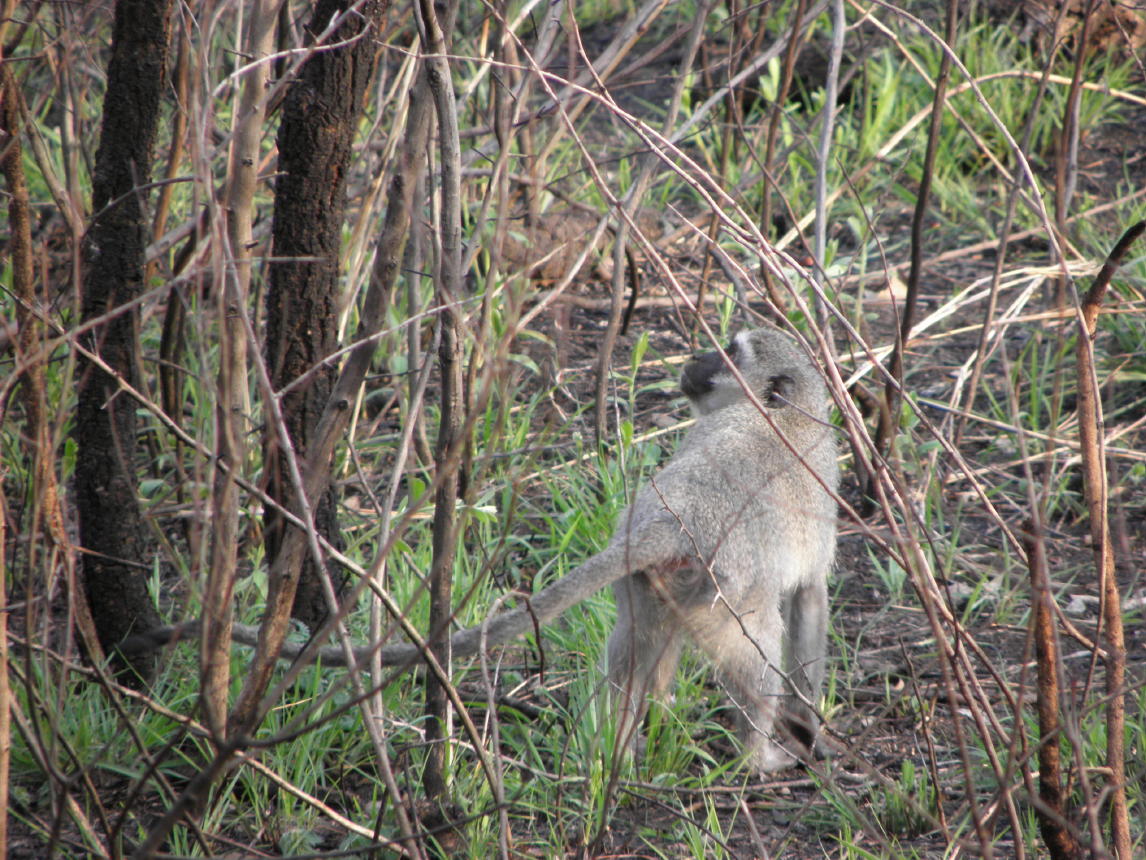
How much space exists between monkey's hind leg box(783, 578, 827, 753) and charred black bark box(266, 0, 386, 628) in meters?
1.55

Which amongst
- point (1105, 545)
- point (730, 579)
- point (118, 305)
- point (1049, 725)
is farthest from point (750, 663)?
point (118, 305)

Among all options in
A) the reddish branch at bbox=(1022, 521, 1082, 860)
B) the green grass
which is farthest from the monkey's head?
the reddish branch at bbox=(1022, 521, 1082, 860)

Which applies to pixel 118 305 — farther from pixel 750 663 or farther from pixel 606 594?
pixel 750 663

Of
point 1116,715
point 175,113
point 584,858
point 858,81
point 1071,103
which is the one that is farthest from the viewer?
point 858,81

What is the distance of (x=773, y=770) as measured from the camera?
353 cm

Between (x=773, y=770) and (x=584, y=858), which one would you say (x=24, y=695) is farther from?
(x=773, y=770)

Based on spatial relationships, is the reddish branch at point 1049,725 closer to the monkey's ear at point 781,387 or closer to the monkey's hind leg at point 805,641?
the monkey's hind leg at point 805,641

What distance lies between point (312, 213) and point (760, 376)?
66.3 inches

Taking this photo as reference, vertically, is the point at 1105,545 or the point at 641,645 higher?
the point at 1105,545

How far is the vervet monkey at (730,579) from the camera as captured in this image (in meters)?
3.09

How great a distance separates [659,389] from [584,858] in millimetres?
3005

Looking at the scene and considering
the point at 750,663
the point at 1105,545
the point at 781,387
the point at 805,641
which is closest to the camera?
the point at 1105,545

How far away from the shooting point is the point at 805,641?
12.2 ft

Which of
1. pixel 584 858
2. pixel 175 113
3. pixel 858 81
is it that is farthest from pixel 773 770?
pixel 858 81
